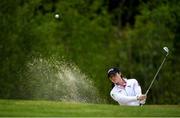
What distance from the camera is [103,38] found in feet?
64.6

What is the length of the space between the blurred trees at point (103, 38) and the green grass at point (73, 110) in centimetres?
721

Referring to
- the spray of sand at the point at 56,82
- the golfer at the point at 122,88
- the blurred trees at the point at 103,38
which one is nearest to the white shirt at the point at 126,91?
the golfer at the point at 122,88

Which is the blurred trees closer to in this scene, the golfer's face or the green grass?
the golfer's face

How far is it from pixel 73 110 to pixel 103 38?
11.8 meters

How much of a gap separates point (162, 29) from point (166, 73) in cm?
111

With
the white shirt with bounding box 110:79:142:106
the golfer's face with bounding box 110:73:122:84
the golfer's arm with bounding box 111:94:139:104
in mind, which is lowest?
the golfer's arm with bounding box 111:94:139:104

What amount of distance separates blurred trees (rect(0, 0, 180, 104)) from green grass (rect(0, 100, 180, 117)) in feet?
23.6

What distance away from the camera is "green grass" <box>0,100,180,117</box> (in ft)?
25.0

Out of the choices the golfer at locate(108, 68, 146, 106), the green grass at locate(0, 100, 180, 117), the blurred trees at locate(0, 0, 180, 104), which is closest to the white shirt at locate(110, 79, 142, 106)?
the golfer at locate(108, 68, 146, 106)

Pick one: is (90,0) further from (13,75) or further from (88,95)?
(88,95)

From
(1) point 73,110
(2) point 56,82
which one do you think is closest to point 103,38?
(2) point 56,82

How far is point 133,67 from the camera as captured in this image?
19.3m

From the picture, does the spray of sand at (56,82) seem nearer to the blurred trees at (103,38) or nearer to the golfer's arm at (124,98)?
the blurred trees at (103,38)

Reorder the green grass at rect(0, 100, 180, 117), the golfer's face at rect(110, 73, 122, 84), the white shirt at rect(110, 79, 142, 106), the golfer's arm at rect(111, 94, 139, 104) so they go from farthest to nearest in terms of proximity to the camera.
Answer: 1. the golfer's face at rect(110, 73, 122, 84)
2. the white shirt at rect(110, 79, 142, 106)
3. the golfer's arm at rect(111, 94, 139, 104)
4. the green grass at rect(0, 100, 180, 117)
